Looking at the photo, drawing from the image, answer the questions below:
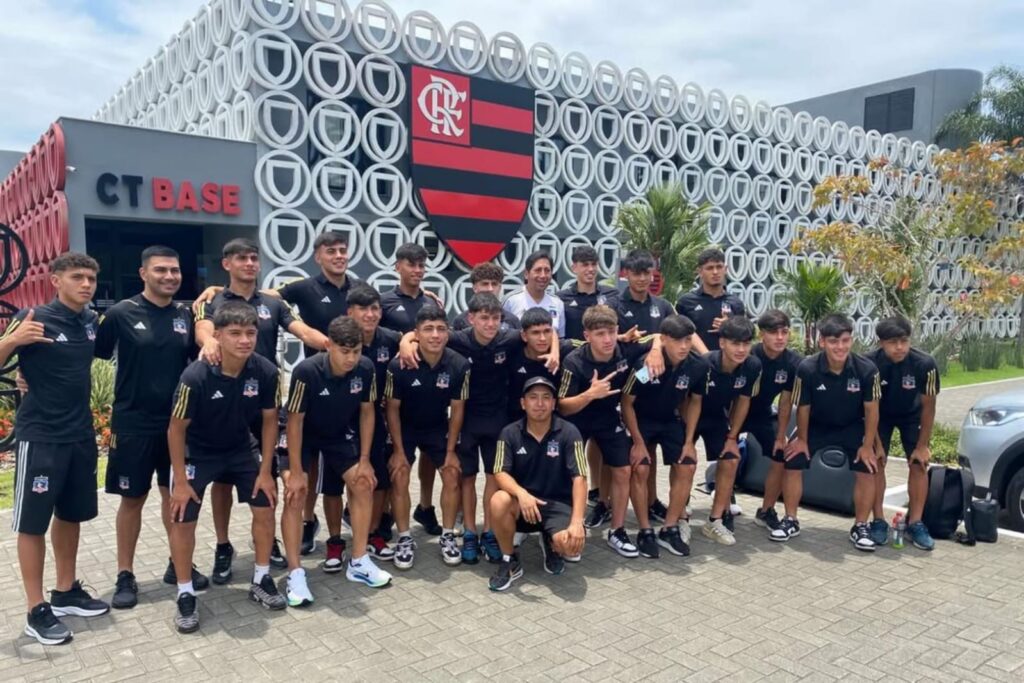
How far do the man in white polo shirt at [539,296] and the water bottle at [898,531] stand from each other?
2.93m

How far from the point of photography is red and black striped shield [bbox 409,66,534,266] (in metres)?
14.5

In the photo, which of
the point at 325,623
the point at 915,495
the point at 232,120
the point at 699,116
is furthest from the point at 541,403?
the point at 699,116

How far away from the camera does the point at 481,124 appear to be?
1511 centimetres

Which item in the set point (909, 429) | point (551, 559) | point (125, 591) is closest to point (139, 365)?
point (125, 591)

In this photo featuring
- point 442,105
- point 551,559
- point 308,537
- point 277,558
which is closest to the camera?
point 551,559

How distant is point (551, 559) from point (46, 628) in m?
2.85

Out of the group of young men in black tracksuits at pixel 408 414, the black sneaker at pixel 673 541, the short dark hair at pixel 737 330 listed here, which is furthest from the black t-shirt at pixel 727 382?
the black sneaker at pixel 673 541

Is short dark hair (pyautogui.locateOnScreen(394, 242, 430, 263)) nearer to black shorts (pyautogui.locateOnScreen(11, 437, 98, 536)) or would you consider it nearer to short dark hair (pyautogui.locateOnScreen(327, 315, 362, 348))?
short dark hair (pyautogui.locateOnScreen(327, 315, 362, 348))

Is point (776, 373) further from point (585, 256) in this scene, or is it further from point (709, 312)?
point (585, 256)

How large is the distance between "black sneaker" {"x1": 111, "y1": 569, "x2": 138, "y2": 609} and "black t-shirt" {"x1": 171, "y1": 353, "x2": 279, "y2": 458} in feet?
2.87

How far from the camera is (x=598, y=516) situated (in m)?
5.73

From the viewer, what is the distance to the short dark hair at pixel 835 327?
5.15 metres

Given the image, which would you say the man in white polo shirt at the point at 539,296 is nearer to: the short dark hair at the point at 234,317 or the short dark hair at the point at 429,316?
the short dark hair at the point at 429,316

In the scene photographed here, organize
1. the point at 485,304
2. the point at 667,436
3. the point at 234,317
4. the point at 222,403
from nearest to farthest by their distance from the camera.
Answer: the point at 234,317, the point at 222,403, the point at 485,304, the point at 667,436
